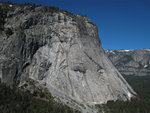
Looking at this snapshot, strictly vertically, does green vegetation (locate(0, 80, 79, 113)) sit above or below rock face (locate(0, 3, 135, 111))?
below

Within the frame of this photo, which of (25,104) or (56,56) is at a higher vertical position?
(56,56)

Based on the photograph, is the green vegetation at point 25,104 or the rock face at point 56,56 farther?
the rock face at point 56,56

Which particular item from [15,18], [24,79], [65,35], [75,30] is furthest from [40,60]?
[15,18]

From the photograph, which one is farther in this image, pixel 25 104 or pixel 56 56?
pixel 56 56

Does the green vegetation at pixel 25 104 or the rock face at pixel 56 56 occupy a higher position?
the rock face at pixel 56 56
